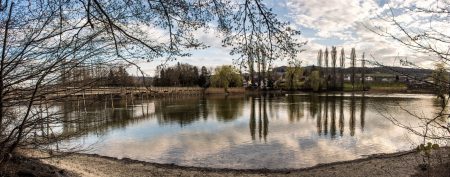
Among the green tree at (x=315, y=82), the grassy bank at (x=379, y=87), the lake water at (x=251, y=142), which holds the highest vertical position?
the green tree at (x=315, y=82)

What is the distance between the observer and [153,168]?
14.8m

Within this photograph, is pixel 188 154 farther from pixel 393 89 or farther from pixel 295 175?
pixel 393 89

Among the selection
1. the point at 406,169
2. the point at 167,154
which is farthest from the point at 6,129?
the point at 167,154

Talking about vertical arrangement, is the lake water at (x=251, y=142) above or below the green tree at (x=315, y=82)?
below

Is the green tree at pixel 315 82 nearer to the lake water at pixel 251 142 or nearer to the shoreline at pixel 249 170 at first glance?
the lake water at pixel 251 142

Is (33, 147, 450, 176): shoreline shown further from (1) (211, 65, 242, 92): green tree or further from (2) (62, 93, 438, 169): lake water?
(1) (211, 65, 242, 92): green tree

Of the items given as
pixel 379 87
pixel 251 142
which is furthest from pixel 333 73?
pixel 251 142

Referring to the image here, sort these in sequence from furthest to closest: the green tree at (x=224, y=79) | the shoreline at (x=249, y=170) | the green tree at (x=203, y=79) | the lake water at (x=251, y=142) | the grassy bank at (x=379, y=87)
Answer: the green tree at (x=203, y=79) → the green tree at (x=224, y=79) → the grassy bank at (x=379, y=87) → the lake water at (x=251, y=142) → the shoreline at (x=249, y=170)

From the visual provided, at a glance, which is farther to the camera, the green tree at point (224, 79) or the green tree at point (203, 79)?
the green tree at point (203, 79)

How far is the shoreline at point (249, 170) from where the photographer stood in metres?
13.4

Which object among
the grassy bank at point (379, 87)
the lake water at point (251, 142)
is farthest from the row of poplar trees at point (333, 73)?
the lake water at point (251, 142)

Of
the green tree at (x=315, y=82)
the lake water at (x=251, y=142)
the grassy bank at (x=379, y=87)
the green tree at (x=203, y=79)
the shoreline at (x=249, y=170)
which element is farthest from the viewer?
the green tree at (x=203, y=79)

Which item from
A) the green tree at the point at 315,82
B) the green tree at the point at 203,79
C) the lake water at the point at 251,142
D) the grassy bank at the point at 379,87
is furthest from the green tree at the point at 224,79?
the lake water at the point at 251,142

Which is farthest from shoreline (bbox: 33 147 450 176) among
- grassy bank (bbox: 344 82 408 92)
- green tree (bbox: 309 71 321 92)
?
grassy bank (bbox: 344 82 408 92)
